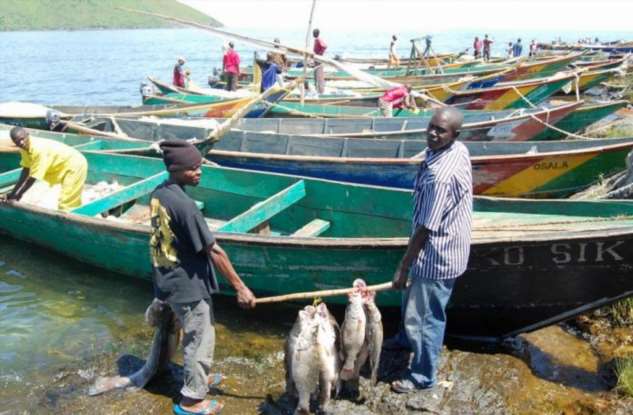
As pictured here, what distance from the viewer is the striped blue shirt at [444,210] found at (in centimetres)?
352

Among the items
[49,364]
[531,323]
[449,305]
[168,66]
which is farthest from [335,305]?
[168,66]

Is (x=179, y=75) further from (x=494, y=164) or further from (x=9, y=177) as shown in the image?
(x=494, y=164)

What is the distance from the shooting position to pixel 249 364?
4996 mm

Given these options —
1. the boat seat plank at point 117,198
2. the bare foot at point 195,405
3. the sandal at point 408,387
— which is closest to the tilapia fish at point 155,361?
the bare foot at point 195,405

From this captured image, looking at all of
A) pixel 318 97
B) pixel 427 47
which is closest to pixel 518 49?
pixel 427 47

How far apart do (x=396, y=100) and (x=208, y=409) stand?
27.2ft

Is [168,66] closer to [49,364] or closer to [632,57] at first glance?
[632,57]

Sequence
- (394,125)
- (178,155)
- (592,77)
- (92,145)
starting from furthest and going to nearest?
1. (592,77)
2. (394,125)
3. (92,145)
4. (178,155)

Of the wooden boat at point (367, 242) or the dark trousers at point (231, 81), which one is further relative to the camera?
the dark trousers at point (231, 81)

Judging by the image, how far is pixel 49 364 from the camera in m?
5.23

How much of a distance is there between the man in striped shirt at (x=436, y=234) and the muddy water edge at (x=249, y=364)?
53 centimetres

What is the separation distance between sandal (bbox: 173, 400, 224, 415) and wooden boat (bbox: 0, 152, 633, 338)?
143 centimetres

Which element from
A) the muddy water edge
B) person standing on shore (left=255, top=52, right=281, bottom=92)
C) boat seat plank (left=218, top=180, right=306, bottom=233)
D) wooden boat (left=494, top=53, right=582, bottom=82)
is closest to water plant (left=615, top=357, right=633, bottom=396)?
the muddy water edge

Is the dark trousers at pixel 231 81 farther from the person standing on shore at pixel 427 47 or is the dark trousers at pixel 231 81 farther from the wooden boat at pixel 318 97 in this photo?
the person standing on shore at pixel 427 47
